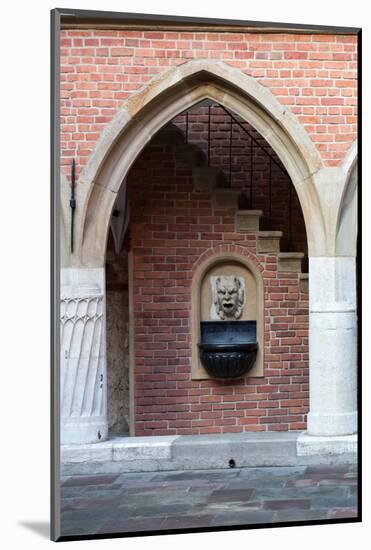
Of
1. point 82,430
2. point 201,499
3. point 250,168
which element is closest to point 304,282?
point 250,168

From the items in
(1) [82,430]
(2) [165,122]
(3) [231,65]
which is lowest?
(1) [82,430]

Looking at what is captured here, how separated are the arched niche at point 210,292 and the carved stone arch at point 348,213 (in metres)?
1.19

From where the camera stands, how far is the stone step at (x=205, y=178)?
34.8 feet

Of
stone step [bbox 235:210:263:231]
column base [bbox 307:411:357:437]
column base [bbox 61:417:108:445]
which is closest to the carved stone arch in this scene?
column base [bbox 307:411:357:437]

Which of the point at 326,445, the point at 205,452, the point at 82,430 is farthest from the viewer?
the point at 205,452

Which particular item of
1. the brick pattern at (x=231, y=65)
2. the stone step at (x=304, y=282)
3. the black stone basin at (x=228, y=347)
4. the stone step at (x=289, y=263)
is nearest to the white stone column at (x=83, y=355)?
the brick pattern at (x=231, y=65)

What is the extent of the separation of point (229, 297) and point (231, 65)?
1.81 m

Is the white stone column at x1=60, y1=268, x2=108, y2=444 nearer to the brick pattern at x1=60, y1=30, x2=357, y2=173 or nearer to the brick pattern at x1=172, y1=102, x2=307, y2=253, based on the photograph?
the brick pattern at x1=60, y1=30, x2=357, y2=173

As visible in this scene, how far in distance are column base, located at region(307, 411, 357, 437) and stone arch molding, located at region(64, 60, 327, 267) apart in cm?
96

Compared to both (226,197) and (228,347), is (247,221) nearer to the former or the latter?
(226,197)

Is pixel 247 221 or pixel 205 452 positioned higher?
pixel 247 221

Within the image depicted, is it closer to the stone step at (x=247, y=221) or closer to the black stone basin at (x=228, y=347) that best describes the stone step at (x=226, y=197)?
the stone step at (x=247, y=221)

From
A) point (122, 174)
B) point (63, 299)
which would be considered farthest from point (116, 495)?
point (122, 174)

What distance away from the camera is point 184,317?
10562 millimetres
